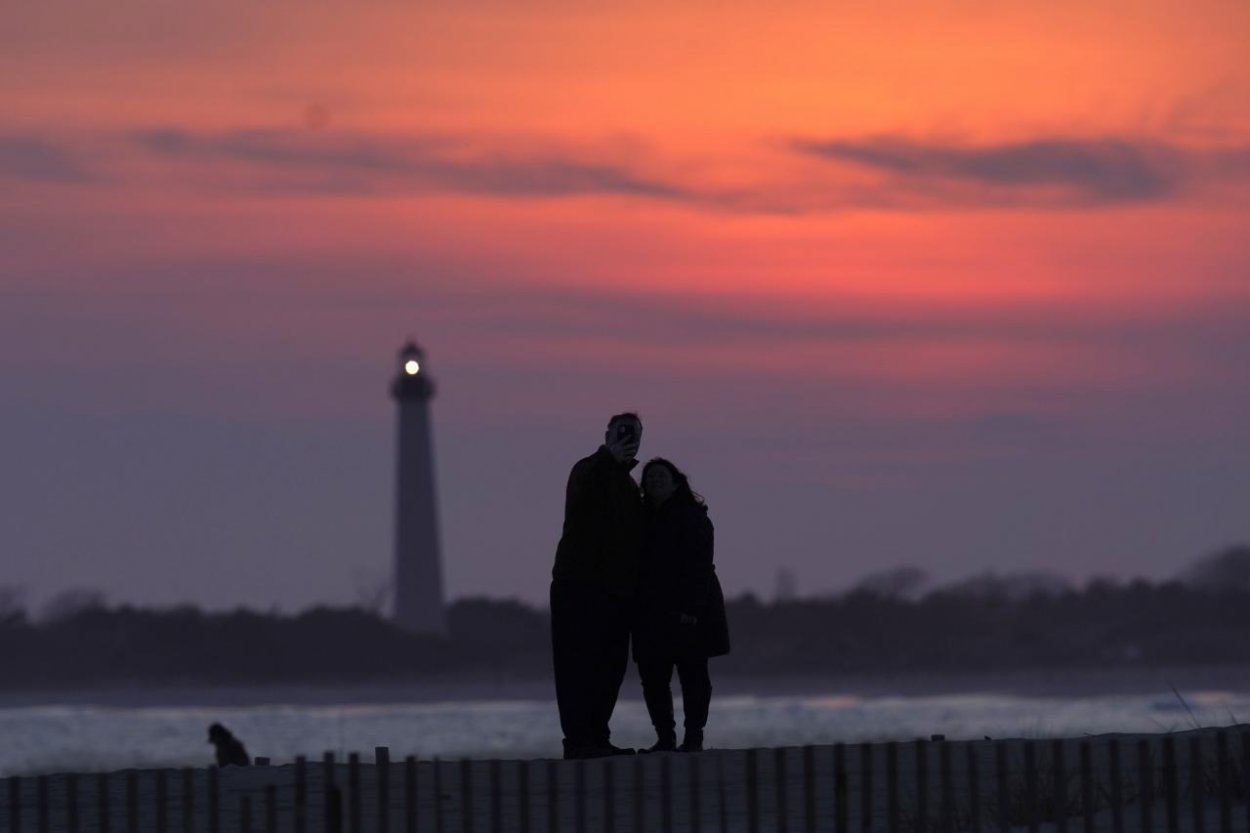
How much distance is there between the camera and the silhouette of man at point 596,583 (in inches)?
635

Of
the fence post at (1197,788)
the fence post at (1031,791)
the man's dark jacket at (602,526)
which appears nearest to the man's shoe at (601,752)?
the man's dark jacket at (602,526)

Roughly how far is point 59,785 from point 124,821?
180 centimetres

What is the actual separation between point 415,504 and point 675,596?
57836 mm

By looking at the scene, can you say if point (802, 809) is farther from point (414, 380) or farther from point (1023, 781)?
point (414, 380)

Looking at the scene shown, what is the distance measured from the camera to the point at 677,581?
1641 centimetres

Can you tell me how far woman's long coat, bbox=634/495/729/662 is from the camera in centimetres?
1636

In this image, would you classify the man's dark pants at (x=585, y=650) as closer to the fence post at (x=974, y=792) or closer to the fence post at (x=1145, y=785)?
the fence post at (x=974, y=792)

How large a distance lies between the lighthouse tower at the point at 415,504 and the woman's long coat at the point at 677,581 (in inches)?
2270

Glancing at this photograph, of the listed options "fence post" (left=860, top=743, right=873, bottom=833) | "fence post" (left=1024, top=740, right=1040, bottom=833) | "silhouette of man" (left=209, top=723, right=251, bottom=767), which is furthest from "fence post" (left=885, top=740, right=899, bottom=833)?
"silhouette of man" (left=209, top=723, right=251, bottom=767)

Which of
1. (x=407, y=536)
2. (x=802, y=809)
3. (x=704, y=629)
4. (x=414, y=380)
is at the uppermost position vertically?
(x=414, y=380)

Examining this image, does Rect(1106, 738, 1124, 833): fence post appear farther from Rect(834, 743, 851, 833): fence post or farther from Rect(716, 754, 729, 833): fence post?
Rect(716, 754, 729, 833): fence post

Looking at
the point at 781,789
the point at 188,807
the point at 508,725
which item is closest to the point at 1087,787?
the point at 781,789

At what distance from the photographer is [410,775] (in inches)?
493

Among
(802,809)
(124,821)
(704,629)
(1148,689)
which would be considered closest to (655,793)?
(802,809)
